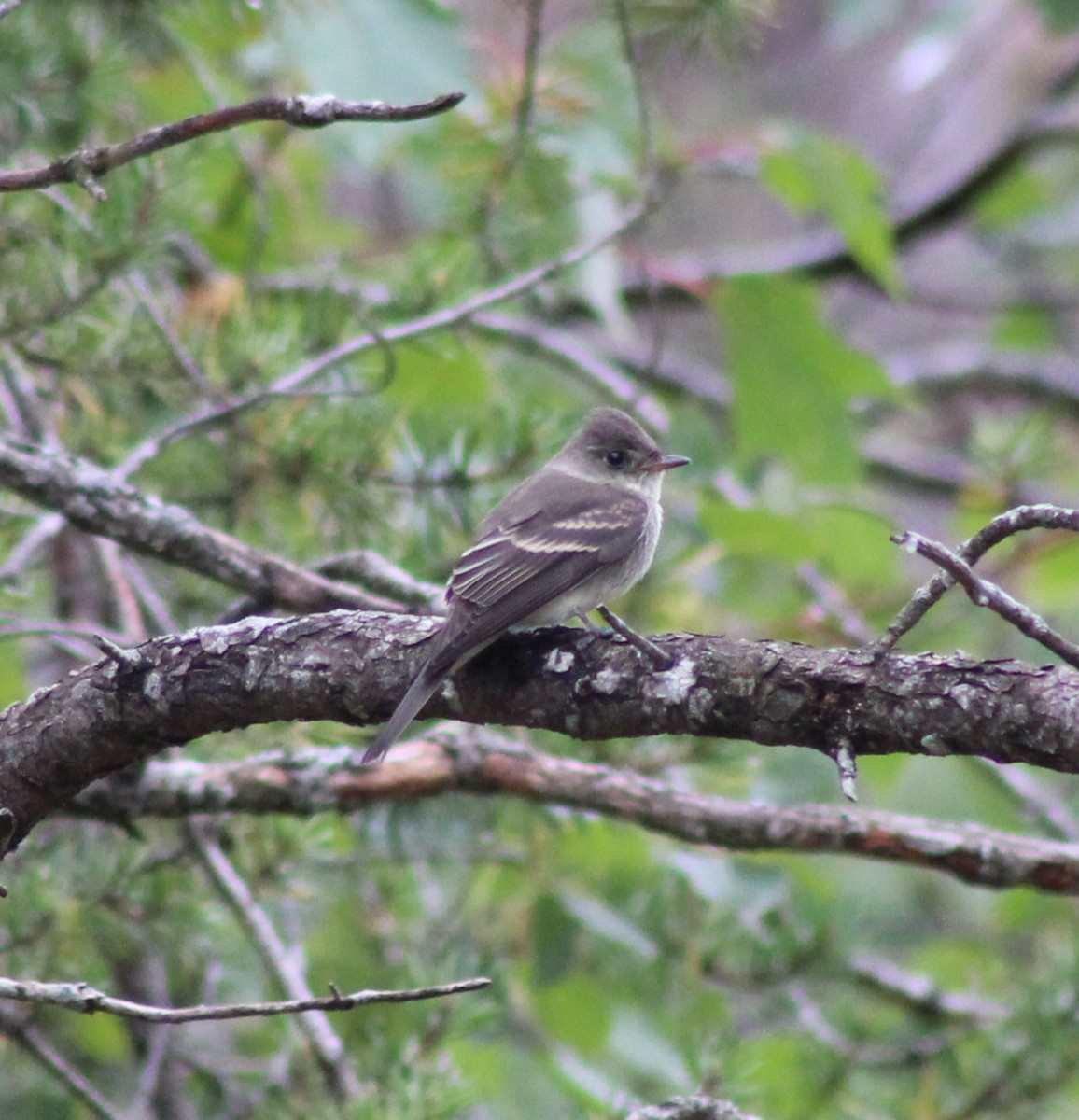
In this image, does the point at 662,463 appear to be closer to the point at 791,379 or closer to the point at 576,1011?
the point at 791,379

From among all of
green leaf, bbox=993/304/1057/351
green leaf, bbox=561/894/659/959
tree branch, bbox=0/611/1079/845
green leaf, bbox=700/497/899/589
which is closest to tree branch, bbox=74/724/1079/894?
tree branch, bbox=0/611/1079/845

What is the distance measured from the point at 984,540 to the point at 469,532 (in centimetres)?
196

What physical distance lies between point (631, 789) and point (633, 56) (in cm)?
170

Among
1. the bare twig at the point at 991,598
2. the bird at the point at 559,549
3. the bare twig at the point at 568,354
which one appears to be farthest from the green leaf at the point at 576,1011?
the bare twig at the point at 991,598

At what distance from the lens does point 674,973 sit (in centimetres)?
408

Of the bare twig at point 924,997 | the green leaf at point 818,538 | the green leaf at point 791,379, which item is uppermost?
the green leaf at point 791,379

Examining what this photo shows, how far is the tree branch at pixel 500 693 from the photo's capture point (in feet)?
6.80

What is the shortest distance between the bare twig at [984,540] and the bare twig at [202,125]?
3.14 ft

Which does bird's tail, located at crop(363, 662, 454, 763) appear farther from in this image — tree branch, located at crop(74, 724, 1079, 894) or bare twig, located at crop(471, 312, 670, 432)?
bare twig, located at crop(471, 312, 670, 432)

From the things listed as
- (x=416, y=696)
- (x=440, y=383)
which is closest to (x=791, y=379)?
(x=440, y=383)

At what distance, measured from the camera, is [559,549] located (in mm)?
3389

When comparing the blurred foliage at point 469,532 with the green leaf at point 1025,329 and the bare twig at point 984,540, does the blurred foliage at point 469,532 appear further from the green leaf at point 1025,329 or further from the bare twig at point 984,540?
the green leaf at point 1025,329

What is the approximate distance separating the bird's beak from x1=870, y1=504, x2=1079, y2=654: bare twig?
203cm

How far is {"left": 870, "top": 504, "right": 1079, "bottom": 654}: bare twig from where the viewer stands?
205 centimetres
